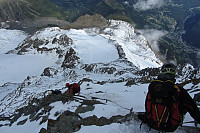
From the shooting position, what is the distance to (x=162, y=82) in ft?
14.6

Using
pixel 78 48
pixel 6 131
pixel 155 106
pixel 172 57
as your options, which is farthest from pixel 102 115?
pixel 172 57

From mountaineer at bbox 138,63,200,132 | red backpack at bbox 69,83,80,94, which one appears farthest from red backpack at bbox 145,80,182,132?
red backpack at bbox 69,83,80,94

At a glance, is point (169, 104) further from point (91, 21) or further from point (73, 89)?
point (91, 21)

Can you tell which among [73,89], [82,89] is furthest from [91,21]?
[73,89]

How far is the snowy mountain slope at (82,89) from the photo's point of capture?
318 inches

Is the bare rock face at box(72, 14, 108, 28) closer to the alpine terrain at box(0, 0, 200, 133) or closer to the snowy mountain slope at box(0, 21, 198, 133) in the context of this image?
the alpine terrain at box(0, 0, 200, 133)

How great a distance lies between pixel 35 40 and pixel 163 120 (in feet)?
275

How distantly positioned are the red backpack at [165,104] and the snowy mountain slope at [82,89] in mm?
1450

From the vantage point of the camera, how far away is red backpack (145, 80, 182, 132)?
431cm

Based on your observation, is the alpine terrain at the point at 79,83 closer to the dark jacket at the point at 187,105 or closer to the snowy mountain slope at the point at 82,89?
the snowy mountain slope at the point at 82,89

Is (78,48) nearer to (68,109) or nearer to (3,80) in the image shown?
(3,80)

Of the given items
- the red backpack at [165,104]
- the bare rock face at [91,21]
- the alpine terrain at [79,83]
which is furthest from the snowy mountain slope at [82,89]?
the bare rock face at [91,21]

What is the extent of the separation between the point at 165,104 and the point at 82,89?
11.8 meters

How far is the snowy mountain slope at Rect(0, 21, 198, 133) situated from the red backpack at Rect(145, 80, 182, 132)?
1450 millimetres
